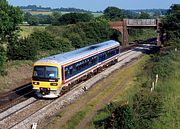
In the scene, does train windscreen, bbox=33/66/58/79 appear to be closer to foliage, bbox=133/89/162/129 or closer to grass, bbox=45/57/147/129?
grass, bbox=45/57/147/129

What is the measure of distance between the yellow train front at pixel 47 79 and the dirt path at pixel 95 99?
2.02 metres

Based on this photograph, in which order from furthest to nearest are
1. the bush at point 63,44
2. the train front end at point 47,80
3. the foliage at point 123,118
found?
the bush at point 63,44 < the train front end at point 47,80 < the foliage at point 123,118

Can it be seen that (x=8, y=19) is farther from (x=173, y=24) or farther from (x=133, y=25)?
(x=133, y=25)

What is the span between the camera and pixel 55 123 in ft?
75.7

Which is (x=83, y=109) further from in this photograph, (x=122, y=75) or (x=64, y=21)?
(x=64, y=21)

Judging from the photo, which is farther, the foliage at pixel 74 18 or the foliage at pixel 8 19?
the foliage at pixel 74 18

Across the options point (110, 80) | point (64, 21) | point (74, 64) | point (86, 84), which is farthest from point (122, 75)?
point (64, 21)

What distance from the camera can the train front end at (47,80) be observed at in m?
28.5

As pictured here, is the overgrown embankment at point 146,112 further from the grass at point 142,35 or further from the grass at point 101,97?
the grass at point 142,35

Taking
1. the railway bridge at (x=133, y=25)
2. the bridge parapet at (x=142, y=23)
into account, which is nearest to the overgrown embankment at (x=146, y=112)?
the railway bridge at (x=133, y=25)

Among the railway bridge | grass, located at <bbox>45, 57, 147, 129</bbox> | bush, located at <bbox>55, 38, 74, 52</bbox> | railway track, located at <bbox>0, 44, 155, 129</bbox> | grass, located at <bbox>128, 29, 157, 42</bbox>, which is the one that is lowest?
railway track, located at <bbox>0, 44, 155, 129</bbox>

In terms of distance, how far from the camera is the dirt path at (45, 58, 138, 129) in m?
23.2

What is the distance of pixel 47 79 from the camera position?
93.7 feet

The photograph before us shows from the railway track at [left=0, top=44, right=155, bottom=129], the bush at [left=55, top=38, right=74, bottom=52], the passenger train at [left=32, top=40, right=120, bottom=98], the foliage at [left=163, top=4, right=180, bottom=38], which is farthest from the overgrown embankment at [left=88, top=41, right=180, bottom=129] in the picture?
the foliage at [left=163, top=4, right=180, bottom=38]
